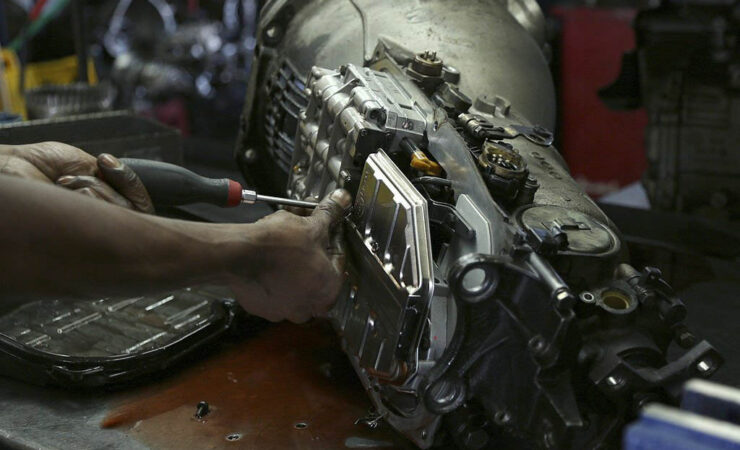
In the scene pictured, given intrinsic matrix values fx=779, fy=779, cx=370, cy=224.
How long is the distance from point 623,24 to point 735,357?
6.16ft

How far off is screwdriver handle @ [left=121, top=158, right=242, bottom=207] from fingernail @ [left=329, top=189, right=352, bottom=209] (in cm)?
15

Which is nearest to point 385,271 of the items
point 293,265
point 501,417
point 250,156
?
point 293,265

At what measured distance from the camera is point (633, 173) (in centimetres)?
315

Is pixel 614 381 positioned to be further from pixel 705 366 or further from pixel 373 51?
pixel 373 51

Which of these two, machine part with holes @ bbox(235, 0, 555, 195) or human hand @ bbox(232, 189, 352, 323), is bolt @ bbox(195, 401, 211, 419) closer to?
human hand @ bbox(232, 189, 352, 323)

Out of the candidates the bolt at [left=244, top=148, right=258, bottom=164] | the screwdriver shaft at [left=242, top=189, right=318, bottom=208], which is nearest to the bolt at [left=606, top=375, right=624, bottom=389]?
the screwdriver shaft at [left=242, top=189, right=318, bottom=208]

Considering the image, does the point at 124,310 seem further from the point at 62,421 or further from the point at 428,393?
the point at 428,393

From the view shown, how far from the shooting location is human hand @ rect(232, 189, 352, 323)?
3.13 feet

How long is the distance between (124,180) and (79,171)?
0.09 meters

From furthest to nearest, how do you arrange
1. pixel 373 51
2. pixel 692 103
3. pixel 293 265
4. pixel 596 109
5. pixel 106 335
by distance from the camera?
pixel 596 109
pixel 692 103
pixel 373 51
pixel 106 335
pixel 293 265

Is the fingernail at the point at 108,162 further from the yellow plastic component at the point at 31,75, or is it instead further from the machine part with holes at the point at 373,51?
the yellow plastic component at the point at 31,75

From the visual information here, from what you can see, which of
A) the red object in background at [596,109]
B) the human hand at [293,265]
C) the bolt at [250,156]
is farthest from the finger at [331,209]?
the red object in background at [596,109]

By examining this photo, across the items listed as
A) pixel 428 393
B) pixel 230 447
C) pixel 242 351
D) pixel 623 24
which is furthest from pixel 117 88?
pixel 428 393

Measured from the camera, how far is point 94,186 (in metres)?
1.06
